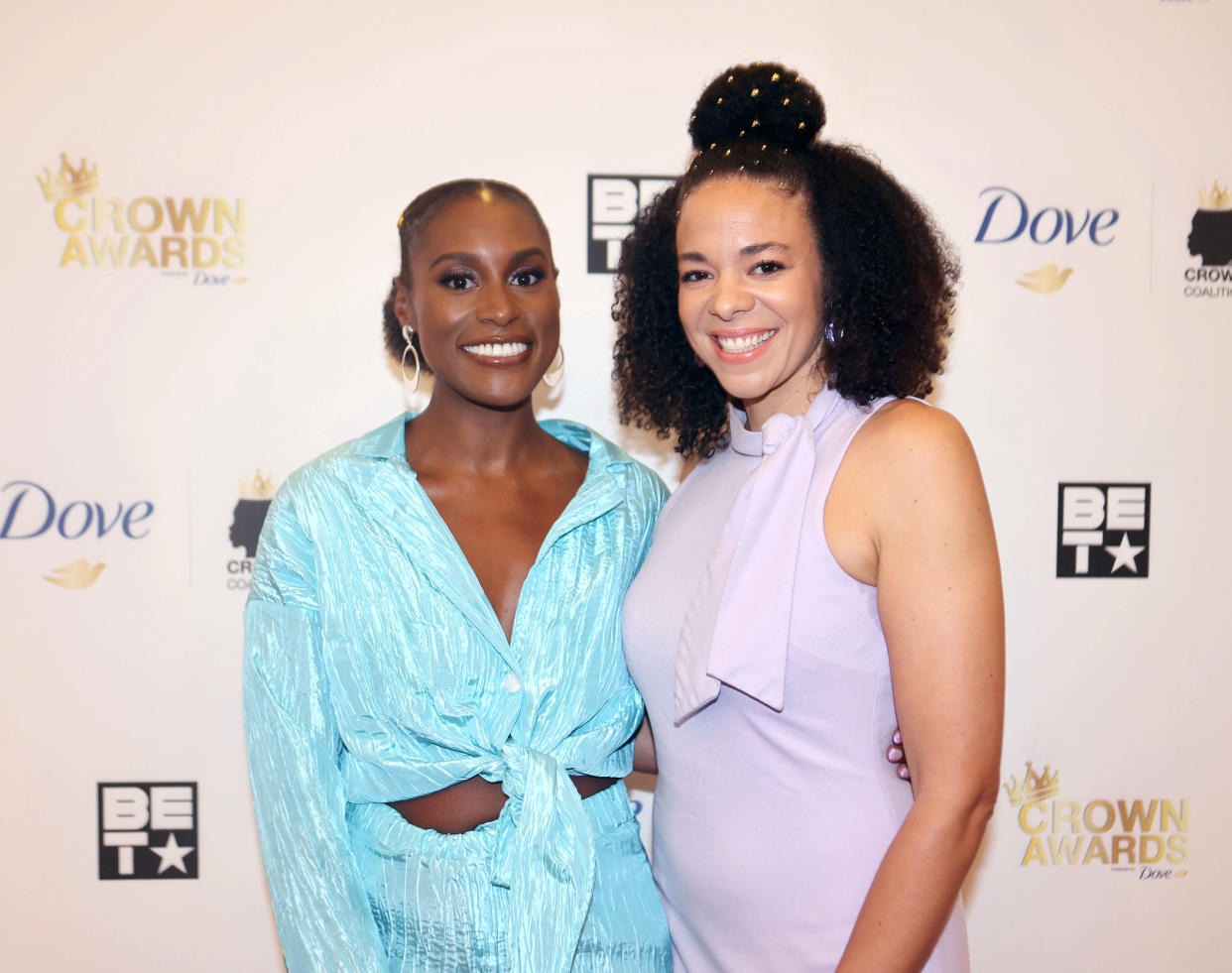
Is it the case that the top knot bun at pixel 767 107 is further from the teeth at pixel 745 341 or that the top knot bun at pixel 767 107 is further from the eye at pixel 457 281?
the eye at pixel 457 281

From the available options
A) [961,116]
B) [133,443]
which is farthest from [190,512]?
[961,116]

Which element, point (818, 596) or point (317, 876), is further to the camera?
point (317, 876)

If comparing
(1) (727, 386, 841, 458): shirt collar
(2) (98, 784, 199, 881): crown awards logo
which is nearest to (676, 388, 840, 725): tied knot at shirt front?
(1) (727, 386, 841, 458): shirt collar

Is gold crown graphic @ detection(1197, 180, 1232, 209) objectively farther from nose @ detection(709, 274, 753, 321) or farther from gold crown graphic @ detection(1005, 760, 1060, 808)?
nose @ detection(709, 274, 753, 321)

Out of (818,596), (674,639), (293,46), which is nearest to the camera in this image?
(818,596)

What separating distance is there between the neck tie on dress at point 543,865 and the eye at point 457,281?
29.4 inches

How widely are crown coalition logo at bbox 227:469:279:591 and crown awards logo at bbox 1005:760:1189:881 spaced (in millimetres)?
1907

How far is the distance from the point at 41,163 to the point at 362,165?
71cm

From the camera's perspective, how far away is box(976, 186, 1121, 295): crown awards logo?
245 centimetres

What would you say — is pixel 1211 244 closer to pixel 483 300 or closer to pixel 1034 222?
pixel 1034 222

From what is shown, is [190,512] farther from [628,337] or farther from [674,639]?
[674,639]

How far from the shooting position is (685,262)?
5.17 feet

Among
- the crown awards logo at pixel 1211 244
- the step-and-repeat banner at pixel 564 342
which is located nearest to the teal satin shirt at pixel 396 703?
the step-and-repeat banner at pixel 564 342

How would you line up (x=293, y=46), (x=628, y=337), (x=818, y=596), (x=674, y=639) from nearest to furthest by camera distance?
(x=818, y=596) < (x=674, y=639) < (x=628, y=337) < (x=293, y=46)
